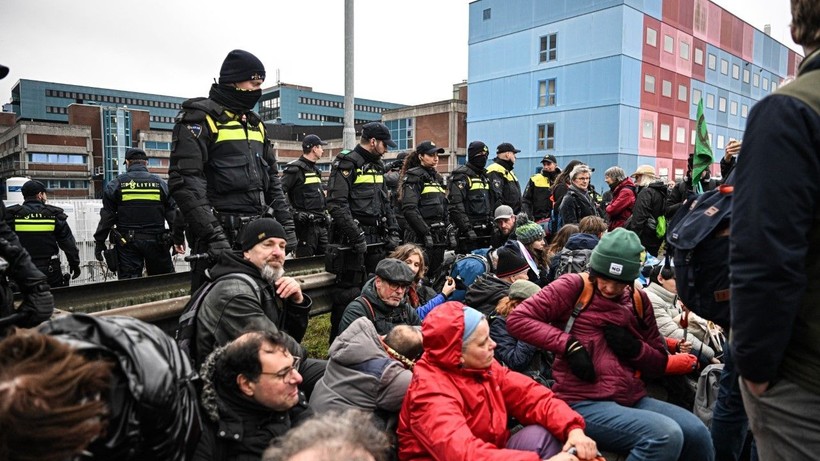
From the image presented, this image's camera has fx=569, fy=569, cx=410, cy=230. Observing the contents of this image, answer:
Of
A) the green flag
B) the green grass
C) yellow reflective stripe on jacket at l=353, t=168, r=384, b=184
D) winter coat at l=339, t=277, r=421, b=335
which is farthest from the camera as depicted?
yellow reflective stripe on jacket at l=353, t=168, r=384, b=184

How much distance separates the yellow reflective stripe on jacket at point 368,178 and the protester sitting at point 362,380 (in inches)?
147

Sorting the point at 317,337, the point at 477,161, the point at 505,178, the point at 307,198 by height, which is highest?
the point at 477,161

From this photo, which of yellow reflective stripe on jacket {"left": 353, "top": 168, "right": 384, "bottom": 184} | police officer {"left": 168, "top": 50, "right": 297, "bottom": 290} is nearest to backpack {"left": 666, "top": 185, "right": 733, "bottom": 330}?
police officer {"left": 168, "top": 50, "right": 297, "bottom": 290}

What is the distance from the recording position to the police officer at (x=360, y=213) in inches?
247

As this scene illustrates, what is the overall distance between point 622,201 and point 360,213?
4.12m

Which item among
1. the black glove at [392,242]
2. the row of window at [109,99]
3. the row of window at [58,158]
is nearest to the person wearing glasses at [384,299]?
the black glove at [392,242]

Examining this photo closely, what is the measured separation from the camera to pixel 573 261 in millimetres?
5230

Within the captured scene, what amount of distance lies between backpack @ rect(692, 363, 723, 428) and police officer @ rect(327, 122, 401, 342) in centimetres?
341

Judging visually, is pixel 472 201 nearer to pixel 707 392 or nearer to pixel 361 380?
pixel 707 392

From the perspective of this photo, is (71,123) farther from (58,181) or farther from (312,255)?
(312,255)

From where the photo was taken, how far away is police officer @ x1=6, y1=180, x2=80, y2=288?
24.3 feet

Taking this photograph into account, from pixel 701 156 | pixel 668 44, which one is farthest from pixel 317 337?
pixel 668 44

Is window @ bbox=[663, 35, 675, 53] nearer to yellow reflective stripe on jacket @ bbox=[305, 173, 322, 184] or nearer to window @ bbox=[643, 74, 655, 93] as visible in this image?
window @ bbox=[643, 74, 655, 93]

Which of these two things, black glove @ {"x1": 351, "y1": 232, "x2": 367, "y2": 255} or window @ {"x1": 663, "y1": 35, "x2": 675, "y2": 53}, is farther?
window @ {"x1": 663, "y1": 35, "x2": 675, "y2": 53}
